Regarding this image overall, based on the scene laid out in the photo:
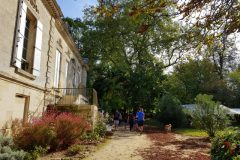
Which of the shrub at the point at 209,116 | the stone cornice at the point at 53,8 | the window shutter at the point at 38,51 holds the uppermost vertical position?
the stone cornice at the point at 53,8

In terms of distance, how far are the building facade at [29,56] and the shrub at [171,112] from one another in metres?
14.4

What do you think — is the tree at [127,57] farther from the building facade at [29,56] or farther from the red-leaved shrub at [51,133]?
the red-leaved shrub at [51,133]

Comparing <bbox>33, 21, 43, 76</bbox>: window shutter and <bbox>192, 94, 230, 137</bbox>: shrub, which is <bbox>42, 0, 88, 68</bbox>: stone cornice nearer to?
<bbox>33, 21, 43, 76</bbox>: window shutter

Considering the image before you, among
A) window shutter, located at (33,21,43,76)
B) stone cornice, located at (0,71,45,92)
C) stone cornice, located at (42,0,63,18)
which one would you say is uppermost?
stone cornice, located at (42,0,63,18)

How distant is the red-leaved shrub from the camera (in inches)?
378

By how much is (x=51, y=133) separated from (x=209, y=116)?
37.1 ft

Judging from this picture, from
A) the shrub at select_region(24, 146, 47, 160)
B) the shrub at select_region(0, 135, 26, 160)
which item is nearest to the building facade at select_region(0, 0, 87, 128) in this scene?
the shrub at select_region(0, 135, 26, 160)

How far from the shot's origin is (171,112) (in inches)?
1147

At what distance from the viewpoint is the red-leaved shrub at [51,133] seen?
959 cm

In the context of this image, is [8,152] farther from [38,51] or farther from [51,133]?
[38,51]

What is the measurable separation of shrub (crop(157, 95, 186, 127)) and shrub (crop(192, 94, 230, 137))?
9.94 meters

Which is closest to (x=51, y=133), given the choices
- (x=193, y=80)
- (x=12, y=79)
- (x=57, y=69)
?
(x=12, y=79)

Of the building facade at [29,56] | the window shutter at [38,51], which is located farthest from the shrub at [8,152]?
the window shutter at [38,51]

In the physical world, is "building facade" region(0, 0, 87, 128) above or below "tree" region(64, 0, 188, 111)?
below
